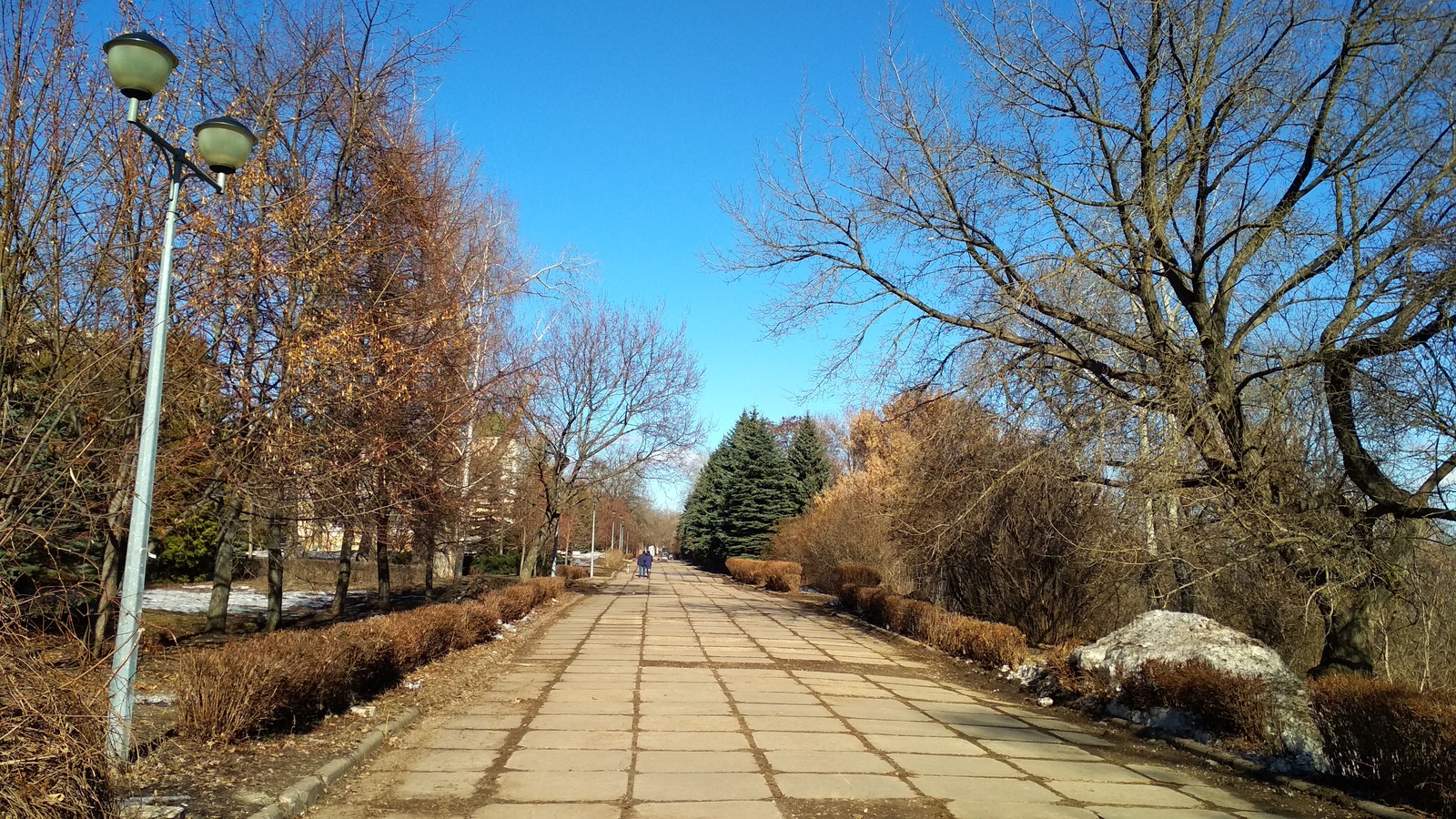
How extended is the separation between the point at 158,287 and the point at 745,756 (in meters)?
5.28

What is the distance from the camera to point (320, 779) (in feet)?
18.1

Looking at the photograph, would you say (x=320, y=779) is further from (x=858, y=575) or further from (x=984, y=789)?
(x=858, y=575)

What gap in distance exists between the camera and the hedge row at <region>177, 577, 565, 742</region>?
226 inches

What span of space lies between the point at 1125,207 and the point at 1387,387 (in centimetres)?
366

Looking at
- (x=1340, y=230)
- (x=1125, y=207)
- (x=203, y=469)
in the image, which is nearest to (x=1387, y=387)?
(x=1340, y=230)

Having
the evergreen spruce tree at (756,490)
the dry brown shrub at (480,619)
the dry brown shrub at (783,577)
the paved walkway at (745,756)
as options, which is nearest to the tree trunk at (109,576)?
the paved walkway at (745,756)

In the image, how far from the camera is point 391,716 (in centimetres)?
777

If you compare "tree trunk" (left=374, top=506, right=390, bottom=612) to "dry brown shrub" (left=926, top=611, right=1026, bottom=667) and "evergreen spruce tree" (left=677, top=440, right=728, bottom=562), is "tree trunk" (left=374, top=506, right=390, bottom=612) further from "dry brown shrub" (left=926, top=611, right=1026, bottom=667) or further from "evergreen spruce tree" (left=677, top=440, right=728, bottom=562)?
"evergreen spruce tree" (left=677, top=440, right=728, bottom=562)

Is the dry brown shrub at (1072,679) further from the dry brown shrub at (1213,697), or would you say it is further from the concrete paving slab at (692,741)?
the concrete paving slab at (692,741)

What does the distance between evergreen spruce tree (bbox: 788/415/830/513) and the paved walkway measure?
38234 millimetres

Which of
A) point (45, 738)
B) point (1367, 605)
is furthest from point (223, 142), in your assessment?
point (1367, 605)

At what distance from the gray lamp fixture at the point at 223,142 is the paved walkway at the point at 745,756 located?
4119mm

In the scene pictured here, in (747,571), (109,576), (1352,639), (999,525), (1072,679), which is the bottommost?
(1072,679)

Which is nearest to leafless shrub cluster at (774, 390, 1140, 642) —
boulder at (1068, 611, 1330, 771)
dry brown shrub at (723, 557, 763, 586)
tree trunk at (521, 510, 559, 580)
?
boulder at (1068, 611, 1330, 771)
